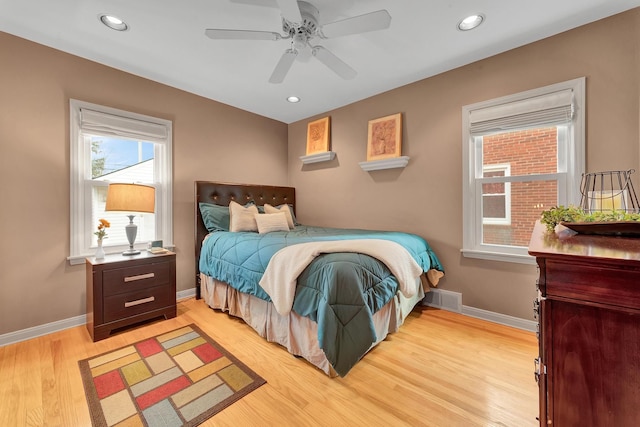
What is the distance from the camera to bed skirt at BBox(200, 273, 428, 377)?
1.80m

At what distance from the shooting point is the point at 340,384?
5.37ft

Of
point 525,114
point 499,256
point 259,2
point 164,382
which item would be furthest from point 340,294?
point 525,114

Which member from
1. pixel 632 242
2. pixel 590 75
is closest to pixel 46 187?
pixel 632 242

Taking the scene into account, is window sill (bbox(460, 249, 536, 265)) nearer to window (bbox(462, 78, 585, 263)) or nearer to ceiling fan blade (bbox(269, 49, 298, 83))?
window (bbox(462, 78, 585, 263))

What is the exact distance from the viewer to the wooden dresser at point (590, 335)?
0.63m

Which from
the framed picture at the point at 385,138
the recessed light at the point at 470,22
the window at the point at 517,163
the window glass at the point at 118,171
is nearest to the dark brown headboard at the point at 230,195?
the window glass at the point at 118,171

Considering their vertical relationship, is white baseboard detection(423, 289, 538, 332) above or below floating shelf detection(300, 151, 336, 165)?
below

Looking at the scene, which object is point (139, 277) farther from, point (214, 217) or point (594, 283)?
point (594, 283)

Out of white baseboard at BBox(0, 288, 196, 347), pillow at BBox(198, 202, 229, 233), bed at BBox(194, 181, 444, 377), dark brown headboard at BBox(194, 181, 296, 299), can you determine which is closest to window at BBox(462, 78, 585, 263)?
bed at BBox(194, 181, 444, 377)

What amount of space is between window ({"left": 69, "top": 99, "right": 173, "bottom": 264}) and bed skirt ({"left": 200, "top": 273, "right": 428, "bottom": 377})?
1.10m

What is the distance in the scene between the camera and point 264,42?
7.41 ft

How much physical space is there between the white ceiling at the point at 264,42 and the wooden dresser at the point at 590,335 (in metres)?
1.97

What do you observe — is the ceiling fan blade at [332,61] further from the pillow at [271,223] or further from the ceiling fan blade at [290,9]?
the pillow at [271,223]

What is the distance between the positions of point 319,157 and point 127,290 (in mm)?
2693
